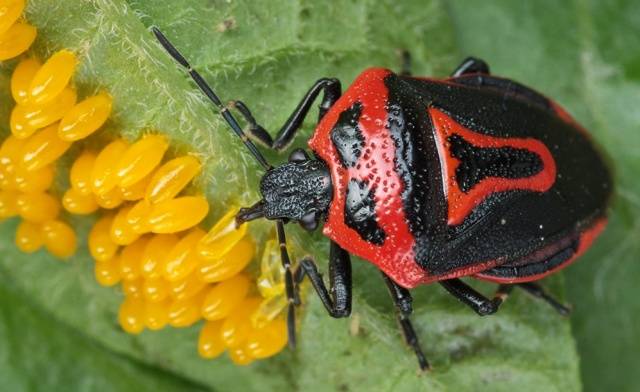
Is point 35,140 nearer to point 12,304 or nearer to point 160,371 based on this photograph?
point 12,304

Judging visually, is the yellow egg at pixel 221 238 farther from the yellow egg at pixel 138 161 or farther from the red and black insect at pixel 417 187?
the yellow egg at pixel 138 161

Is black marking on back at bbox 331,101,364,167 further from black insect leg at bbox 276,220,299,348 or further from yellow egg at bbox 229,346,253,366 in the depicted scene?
yellow egg at bbox 229,346,253,366

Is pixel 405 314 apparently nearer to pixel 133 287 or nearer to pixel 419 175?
pixel 419 175

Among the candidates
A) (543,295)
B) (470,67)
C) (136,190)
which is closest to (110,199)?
(136,190)

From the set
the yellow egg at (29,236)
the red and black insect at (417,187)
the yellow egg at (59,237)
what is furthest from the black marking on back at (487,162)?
the yellow egg at (29,236)

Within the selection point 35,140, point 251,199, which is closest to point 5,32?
point 35,140

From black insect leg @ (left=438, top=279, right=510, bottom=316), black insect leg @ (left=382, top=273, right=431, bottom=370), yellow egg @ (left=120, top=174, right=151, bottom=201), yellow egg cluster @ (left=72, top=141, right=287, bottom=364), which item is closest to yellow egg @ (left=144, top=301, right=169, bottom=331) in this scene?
yellow egg cluster @ (left=72, top=141, right=287, bottom=364)
